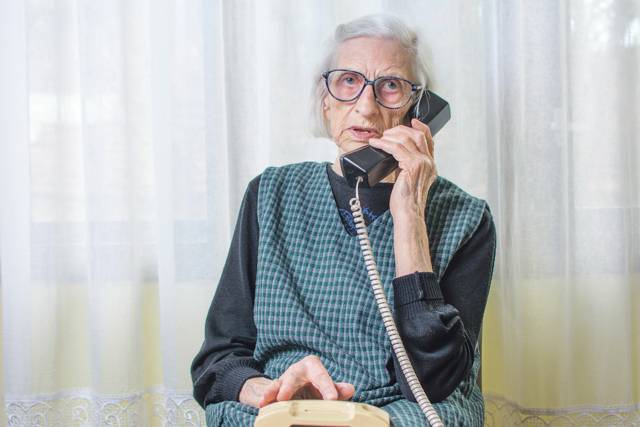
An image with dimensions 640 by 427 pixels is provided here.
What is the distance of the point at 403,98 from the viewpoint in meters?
1.30

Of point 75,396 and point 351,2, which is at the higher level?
point 351,2

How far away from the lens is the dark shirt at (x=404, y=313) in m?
1.13

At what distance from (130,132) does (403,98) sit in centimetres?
67

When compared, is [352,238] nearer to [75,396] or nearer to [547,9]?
[547,9]

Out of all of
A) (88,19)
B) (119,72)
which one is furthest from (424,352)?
(88,19)

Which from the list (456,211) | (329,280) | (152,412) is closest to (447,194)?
(456,211)

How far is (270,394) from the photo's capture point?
1050 mm

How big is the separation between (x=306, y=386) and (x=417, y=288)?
9.1 inches

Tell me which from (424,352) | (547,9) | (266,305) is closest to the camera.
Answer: (424,352)

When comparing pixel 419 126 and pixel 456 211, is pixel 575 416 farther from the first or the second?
pixel 419 126

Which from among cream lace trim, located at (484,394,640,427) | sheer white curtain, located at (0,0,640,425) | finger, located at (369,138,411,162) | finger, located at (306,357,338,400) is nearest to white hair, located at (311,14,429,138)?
finger, located at (369,138,411,162)

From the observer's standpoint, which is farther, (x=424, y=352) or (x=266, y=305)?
(x=266, y=305)

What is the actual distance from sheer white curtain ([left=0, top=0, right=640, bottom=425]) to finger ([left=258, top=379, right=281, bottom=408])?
61 centimetres

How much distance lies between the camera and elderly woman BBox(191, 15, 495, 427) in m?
1.15
